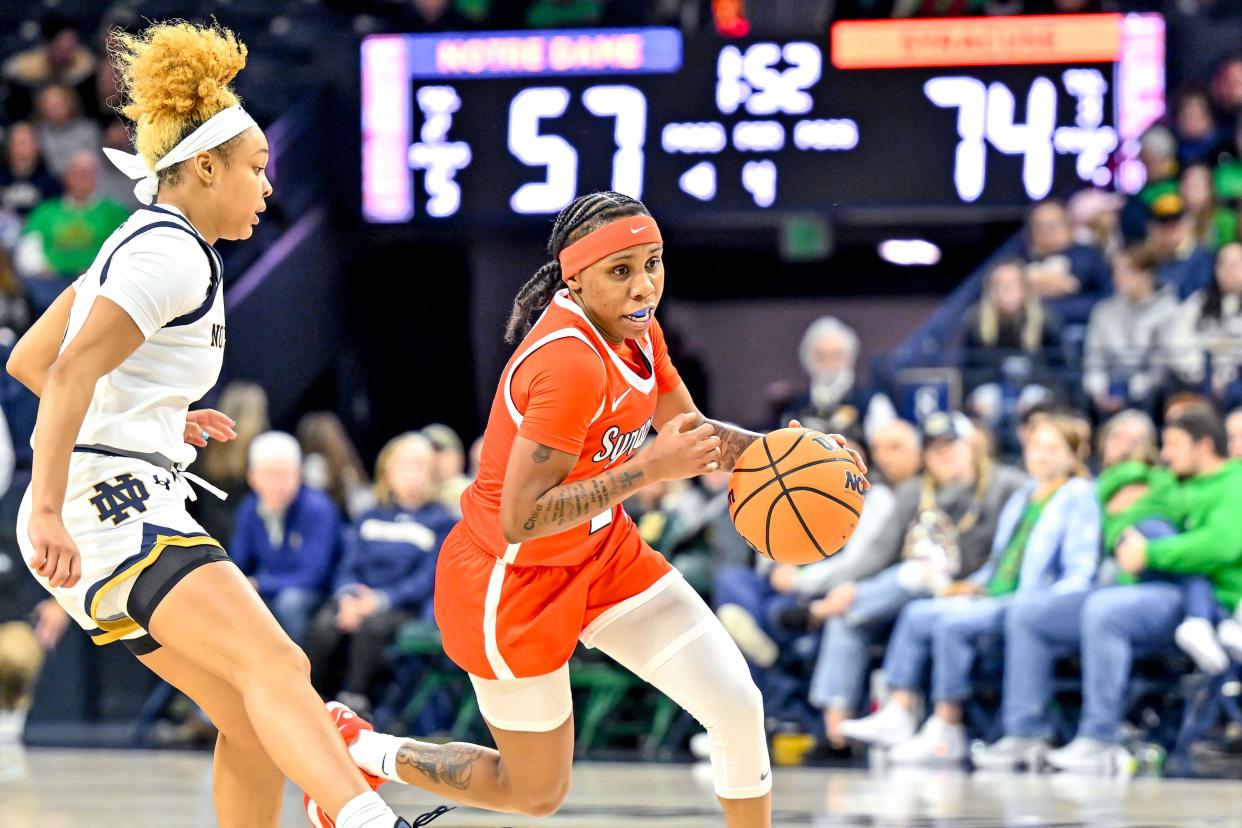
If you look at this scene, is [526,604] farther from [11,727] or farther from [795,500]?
[11,727]

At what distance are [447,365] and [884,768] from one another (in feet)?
25.0

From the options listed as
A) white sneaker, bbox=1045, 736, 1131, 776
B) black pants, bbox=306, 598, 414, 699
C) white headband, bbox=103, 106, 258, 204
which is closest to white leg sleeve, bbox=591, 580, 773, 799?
white headband, bbox=103, 106, 258, 204

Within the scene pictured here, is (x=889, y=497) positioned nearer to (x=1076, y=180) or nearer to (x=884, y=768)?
(x=884, y=768)

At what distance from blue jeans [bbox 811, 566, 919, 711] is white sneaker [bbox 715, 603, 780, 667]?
0.26 metres

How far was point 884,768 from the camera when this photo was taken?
798 centimetres

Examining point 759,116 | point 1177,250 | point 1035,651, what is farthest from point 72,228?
point 1035,651

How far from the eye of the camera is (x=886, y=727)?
8109 millimetres

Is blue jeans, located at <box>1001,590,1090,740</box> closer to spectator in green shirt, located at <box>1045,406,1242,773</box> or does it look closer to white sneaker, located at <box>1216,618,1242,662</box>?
spectator in green shirt, located at <box>1045,406,1242,773</box>

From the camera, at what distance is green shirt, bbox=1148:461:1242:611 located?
7680 millimetres

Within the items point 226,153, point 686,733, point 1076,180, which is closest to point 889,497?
point 686,733

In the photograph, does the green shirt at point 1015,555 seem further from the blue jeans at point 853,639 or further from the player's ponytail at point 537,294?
the player's ponytail at point 537,294

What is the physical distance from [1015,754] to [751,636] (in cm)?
133

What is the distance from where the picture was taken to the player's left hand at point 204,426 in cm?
430

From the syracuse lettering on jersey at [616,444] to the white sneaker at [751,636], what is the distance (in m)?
4.20
